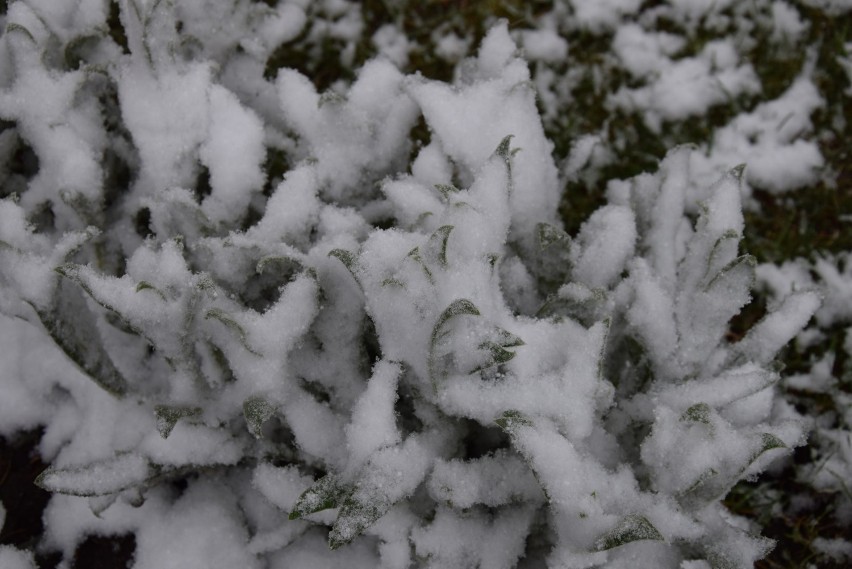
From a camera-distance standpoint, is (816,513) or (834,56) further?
(834,56)

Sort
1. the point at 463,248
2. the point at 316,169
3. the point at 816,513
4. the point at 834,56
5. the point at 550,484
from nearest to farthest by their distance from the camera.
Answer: the point at 550,484 < the point at 463,248 < the point at 316,169 < the point at 816,513 < the point at 834,56

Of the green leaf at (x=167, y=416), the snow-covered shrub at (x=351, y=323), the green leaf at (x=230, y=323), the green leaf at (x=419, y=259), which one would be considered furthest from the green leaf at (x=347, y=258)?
the green leaf at (x=167, y=416)

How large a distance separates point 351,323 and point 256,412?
0.29 meters

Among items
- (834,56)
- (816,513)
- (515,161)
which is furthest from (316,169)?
(834,56)

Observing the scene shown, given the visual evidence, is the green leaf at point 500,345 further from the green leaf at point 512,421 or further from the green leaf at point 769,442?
the green leaf at point 769,442

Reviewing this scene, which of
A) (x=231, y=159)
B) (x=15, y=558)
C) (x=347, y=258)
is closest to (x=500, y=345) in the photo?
(x=347, y=258)

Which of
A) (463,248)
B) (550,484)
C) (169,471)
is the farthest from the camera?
(169,471)

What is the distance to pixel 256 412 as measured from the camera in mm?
1551

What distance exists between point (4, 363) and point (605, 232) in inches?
63.7

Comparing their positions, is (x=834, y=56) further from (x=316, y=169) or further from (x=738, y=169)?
(x=316, y=169)

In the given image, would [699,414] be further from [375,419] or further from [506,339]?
[375,419]

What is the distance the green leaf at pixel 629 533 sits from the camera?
1339mm

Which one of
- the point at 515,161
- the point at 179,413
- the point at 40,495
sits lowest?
the point at 40,495

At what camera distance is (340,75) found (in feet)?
9.25
